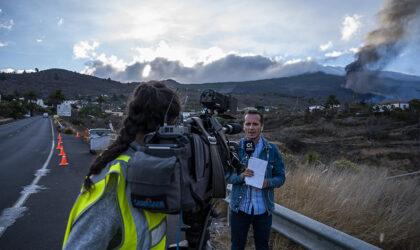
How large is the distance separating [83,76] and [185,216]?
176507mm

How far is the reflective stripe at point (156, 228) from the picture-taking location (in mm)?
1258

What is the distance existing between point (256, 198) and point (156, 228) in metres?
1.68

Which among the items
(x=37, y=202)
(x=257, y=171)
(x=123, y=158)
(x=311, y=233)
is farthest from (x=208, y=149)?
(x=37, y=202)

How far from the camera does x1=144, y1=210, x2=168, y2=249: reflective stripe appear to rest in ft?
4.13

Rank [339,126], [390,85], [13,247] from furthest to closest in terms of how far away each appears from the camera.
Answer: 1. [390,85]
2. [339,126]
3. [13,247]

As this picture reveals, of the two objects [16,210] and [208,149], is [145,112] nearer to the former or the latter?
[208,149]

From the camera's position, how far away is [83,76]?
158 metres

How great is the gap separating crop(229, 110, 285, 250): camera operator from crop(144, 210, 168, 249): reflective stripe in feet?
4.90

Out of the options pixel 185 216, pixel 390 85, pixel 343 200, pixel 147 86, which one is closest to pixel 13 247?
pixel 185 216

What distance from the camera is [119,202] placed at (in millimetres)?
1167

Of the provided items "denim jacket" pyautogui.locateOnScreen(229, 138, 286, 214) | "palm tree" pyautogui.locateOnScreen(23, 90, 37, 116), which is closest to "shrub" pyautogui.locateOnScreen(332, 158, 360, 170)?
"denim jacket" pyautogui.locateOnScreen(229, 138, 286, 214)

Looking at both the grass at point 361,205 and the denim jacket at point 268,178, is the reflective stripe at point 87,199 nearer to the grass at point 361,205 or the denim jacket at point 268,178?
the denim jacket at point 268,178

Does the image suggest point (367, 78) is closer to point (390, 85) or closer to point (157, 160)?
point (390, 85)

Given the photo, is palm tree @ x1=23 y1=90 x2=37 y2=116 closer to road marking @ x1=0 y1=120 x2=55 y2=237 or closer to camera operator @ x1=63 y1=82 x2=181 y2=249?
road marking @ x1=0 y1=120 x2=55 y2=237
